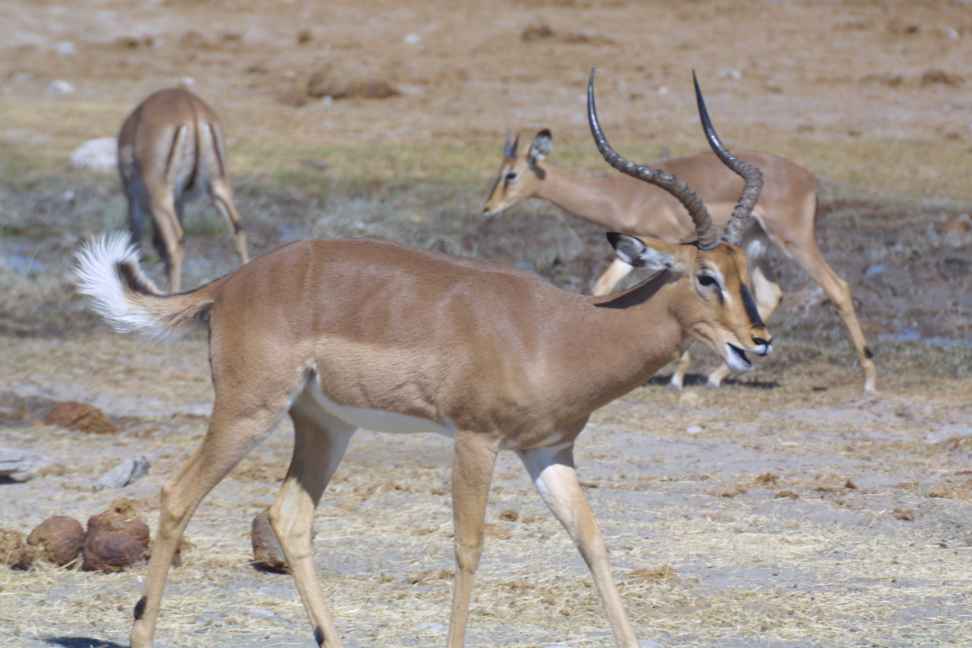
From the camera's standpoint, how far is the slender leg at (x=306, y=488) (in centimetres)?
558

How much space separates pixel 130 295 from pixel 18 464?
2.48 metres

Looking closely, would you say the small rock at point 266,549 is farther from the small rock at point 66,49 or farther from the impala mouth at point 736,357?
the small rock at point 66,49

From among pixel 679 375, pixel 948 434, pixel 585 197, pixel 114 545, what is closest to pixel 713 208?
pixel 585 197

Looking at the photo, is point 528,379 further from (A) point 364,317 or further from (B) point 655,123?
(B) point 655,123

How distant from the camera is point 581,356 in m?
5.38

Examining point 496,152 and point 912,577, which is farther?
point 496,152

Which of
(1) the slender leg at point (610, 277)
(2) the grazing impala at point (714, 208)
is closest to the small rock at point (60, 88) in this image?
(2) the grazing impala at point (714, 208)

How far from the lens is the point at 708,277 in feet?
17.6

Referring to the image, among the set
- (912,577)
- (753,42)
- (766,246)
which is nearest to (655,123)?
(753,42)

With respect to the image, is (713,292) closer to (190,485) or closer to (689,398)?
(190,485)

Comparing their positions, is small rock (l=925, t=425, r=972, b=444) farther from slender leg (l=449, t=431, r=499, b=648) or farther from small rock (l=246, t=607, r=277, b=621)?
slender leg (l=449, t=431, r=499, b=648)

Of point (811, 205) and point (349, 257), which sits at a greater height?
point (349, 257)

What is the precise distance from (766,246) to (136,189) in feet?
14.7

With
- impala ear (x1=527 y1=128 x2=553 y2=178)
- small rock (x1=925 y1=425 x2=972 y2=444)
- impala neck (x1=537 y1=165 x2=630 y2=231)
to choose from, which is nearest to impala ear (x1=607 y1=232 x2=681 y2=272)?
small rock (x1=925 y1=425 x2=972 y2=444)
